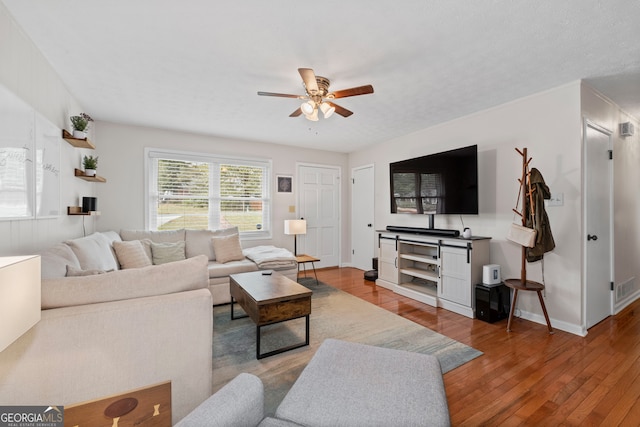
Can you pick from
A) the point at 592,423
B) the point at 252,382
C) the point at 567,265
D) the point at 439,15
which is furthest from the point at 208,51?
the point at 567,265

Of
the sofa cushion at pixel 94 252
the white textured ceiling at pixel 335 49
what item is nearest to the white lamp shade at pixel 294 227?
the white textured ceiling at pixel 335 49

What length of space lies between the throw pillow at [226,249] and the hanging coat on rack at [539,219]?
3.54m

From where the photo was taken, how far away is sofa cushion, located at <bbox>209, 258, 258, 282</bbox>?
3529mm

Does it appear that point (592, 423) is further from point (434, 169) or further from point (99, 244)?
point (99, 244)

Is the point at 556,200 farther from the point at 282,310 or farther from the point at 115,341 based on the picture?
the point at 115,341

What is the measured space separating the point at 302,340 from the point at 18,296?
2.05 m

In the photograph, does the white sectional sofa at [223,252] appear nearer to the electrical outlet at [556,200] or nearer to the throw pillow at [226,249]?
the throw pillow at [226,249]

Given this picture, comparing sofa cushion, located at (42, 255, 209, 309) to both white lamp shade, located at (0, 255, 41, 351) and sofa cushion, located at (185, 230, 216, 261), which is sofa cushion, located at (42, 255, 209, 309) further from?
sofa cushion, located at (185, 230, 216, 261)

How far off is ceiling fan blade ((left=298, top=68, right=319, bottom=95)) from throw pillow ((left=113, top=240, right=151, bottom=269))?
2.68 m

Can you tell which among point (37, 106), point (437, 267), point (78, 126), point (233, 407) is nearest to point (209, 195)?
point (78, 126)

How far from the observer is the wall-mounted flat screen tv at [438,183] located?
338 cm

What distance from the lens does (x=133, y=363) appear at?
1.29 metres

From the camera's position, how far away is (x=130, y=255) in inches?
126

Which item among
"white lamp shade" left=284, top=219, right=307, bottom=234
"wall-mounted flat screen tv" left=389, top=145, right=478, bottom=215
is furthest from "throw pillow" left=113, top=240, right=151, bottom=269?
"wall-mounted flat screen tv" left=389, top=145, right=478, bottom=215
